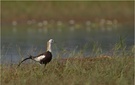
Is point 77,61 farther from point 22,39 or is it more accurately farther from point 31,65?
point 22,39

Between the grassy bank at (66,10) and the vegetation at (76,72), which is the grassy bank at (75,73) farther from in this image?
the grassy bank at (66,10)

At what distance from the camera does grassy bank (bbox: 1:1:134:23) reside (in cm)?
2793

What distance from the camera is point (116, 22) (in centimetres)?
2833

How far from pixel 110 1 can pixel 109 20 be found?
143 centimetres

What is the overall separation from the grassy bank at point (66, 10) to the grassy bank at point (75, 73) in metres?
16.8

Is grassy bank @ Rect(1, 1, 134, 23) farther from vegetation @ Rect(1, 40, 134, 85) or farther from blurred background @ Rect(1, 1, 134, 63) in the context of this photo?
vegetation @ Rect(1, 40, 134, 85)

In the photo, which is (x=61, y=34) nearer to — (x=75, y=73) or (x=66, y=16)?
(x=66, y=16)

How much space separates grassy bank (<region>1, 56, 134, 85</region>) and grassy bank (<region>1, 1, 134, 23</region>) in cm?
1684

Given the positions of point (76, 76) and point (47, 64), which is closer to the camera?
point (76, 76)

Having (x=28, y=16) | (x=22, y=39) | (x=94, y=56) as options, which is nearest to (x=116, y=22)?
(x=28, y=16)

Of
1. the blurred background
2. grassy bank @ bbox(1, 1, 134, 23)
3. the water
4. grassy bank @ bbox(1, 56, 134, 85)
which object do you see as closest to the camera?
grassy bank @ bbox(1, 56, 134, 85)

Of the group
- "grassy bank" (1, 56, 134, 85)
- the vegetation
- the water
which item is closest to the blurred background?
the water

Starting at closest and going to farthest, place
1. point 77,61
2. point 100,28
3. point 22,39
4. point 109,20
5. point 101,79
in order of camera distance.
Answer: point 101,79 < point 77,61 < point 22,39 < point 100,28 < point 109,20

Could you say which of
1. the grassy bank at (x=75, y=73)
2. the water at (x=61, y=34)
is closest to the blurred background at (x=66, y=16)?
the water at (x=61, y=34)
